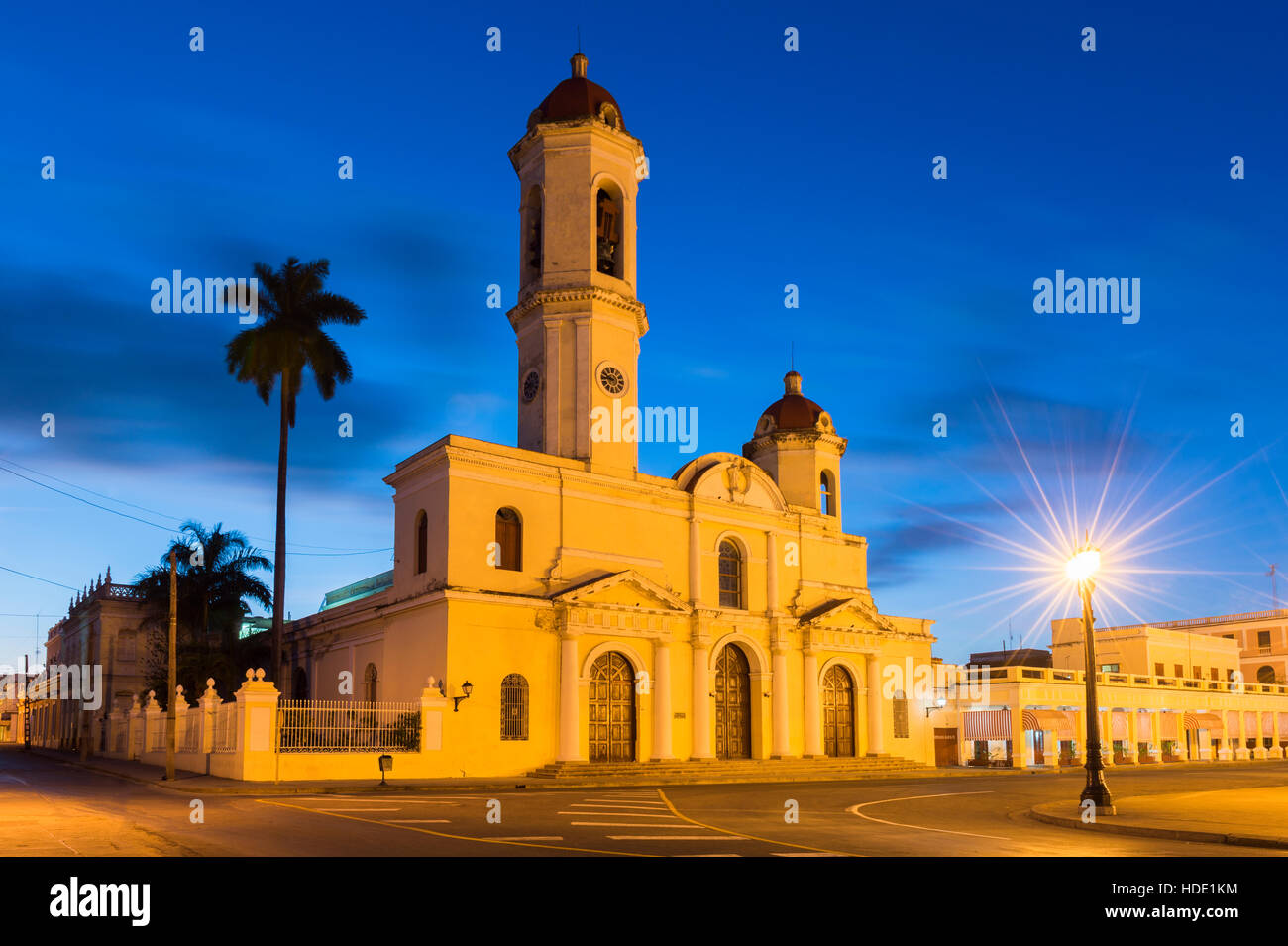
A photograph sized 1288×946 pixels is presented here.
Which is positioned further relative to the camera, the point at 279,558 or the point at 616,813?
the point at 279,558

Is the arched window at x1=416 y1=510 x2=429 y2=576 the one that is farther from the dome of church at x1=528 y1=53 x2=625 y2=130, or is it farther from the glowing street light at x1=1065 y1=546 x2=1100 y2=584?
the glowing street light at x1=1065 y1=546 x2=1100 y2=584

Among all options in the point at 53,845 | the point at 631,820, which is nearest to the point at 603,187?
the point at 631,820

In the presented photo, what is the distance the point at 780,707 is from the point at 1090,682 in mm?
22152

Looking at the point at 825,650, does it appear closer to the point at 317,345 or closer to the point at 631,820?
the point at 317,345

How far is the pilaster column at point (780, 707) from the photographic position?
136 ft

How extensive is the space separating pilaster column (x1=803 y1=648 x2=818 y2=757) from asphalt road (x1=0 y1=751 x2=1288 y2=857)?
612 inches

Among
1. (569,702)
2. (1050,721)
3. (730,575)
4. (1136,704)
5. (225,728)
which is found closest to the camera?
(225,728)

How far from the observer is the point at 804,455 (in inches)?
1969

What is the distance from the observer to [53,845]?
42.0 ft

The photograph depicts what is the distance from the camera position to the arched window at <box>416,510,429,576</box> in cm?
3581

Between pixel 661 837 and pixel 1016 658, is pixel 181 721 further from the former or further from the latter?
pixel 1016 658

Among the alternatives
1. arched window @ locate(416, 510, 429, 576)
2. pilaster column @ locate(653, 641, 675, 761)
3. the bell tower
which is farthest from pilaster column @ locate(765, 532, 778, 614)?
arched window @ locate(416, 510, 429, 576)

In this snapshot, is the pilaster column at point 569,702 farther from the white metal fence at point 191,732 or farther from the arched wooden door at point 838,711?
the arched wooden door at point 838,711

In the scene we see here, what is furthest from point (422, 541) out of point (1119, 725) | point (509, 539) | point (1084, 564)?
point (1119, 725)
